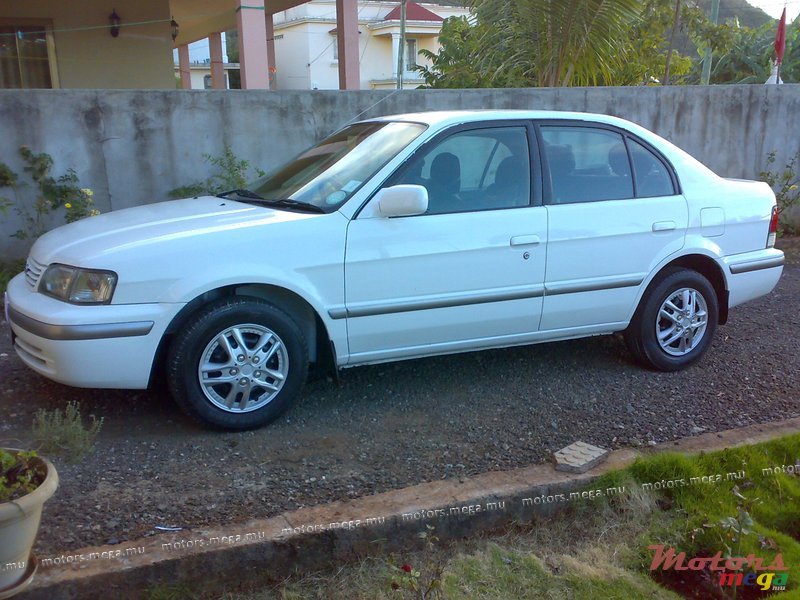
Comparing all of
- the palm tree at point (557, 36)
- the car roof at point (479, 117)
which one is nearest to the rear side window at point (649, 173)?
the car roof at point (479, 117)

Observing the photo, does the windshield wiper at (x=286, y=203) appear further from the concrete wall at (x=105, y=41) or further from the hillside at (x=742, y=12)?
the hillside at (x=742, y=12)

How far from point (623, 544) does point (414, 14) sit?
39.3 meters

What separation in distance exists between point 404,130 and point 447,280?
988 millimetres

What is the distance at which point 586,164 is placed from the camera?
16.6ft

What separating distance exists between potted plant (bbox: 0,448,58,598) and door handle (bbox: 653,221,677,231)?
12.4 feet

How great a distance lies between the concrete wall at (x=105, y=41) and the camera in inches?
458

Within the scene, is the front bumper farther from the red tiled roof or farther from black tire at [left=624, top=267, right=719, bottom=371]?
the red tiled roof

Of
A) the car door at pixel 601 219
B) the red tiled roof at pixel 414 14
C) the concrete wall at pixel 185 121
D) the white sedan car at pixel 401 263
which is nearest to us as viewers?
the white sedan car at pixel 401 263

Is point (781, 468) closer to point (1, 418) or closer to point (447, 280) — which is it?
point (447, 280)

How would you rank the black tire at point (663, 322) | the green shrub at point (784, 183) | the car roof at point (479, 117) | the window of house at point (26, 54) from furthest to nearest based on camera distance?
the window of house at point (26, 54) < the green shrub at point (784, 183) < the black tire at point (663, 322) < the car roof at point (479, 117)

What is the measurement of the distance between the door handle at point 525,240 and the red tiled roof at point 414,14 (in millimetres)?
36744

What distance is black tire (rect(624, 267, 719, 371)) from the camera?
204 inches

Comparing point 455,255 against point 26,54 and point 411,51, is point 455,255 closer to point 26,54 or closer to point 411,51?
point 26,54

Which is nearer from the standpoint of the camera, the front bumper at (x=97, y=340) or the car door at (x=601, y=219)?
the front bumper at (x=97, y=340)
